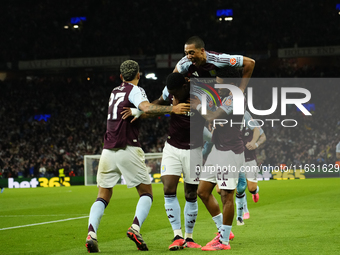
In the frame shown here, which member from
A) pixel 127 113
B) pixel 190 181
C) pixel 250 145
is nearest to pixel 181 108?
pixel 127 113

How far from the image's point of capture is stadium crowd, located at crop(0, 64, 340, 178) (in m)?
30.2

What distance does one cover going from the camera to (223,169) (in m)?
6.24

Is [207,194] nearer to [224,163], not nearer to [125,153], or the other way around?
[224,163]

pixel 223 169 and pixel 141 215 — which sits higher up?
pixel 223 169

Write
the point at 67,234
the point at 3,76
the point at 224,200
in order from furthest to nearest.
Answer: the point at 3,76 → the point at 67,234 → the point at 224,200

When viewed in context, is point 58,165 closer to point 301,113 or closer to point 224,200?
point 301,113

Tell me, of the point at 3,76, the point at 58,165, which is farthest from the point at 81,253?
the point at 3,76

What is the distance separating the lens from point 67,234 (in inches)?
326

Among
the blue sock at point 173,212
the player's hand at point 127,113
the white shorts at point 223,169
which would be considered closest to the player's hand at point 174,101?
the player's hand at point 127,113

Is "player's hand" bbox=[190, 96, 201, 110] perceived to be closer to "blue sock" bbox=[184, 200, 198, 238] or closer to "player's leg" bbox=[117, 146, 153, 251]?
"player's leg" bbox=[117, 146, 153, 251]

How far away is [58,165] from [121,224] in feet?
72.4

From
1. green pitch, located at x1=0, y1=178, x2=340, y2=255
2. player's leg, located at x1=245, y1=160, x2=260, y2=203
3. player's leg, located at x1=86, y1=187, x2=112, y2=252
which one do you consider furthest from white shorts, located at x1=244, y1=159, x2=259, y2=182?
player's leg, located at x1=86, y1=187, x2=112, y2=252

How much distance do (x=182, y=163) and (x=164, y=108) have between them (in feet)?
2.68

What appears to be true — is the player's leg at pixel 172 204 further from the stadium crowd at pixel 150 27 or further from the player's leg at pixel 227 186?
the stadium crowd at pixel 150 27
